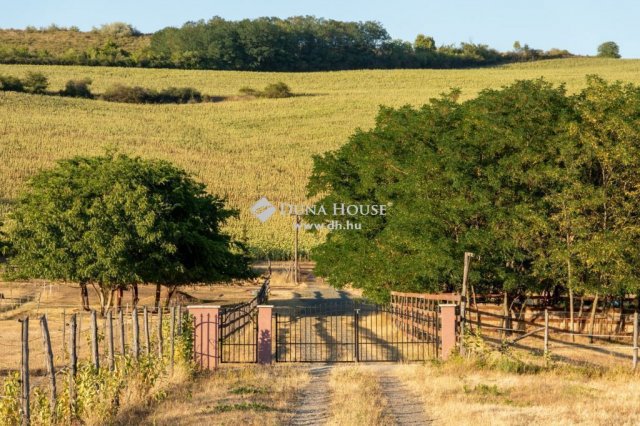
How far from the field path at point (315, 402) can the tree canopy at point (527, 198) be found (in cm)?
1217

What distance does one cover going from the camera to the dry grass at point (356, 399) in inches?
757

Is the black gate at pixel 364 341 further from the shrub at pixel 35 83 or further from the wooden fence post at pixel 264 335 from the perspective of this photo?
the shrub at pixel 35 83

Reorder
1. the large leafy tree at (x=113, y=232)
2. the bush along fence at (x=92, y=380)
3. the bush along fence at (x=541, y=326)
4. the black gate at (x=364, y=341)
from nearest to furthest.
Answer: the bush along fence at (x=92, y=380) → the black gate at (x=364, y=341) → the bush along fence at (x=541, y=326) → the large leafy tree at (x=113, y=232)

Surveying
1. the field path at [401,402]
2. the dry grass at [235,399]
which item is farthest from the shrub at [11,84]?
the field path at [401,402]

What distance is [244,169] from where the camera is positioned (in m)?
98.6

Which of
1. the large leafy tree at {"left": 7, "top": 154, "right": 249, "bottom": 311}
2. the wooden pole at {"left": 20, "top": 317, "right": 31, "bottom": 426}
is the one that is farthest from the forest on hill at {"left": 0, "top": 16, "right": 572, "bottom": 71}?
the wooden pole at {"left": 20, "top": 317, "right": 31, "bottom": 426}

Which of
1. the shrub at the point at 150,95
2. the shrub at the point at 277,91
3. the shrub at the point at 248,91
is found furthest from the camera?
the shrub at the point at 248,91

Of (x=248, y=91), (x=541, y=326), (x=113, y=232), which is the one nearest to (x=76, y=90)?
(x=248, y=91)

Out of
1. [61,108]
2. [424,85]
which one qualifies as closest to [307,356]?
[61,108]

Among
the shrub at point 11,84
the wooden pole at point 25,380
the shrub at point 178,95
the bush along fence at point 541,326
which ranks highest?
the shrub at point 11,84

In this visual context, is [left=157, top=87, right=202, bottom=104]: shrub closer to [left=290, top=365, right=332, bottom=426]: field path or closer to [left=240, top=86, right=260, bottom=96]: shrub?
[left=240, top=86, right=260, bottom=96]: shrub

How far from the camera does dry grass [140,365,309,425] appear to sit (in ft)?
63.1

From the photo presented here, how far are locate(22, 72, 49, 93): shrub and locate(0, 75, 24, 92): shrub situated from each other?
1.92 ft

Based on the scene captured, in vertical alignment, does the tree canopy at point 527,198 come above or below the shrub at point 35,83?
below
